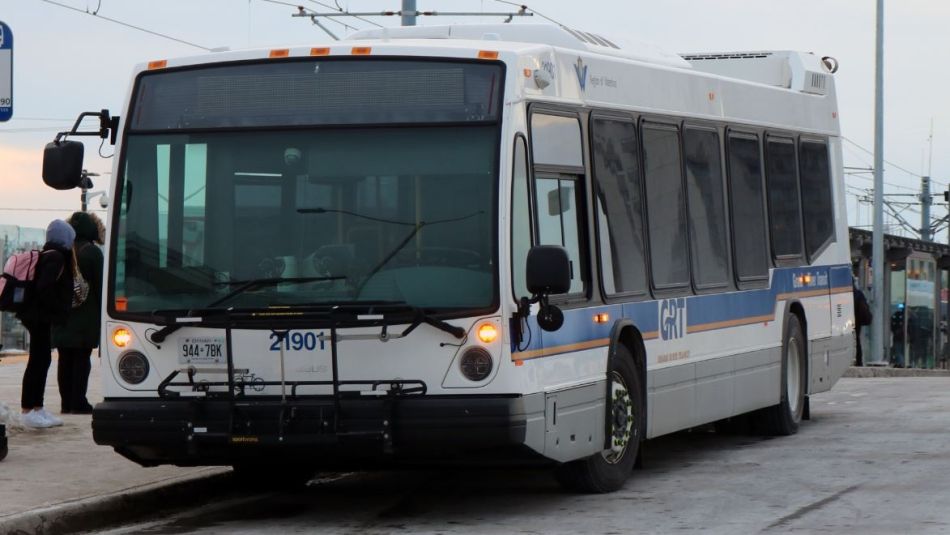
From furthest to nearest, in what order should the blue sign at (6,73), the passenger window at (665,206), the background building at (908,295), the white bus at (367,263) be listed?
the background building at (908,295) → the passenger window at (665,206) → the blue sign at (6,73) → the white bus at (367,263)

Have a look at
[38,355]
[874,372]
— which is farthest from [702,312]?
[874,372]

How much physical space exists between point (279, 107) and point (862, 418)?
8755 millimetres

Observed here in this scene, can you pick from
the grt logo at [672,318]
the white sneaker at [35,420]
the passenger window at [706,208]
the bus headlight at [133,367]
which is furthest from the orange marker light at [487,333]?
the white sneaker at [35,420]

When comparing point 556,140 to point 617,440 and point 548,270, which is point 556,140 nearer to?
point 548,270

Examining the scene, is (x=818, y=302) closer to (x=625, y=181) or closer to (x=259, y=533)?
(x=625, y=181)

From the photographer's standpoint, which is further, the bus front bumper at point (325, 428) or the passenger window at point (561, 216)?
the passenger window at point (561, 216)

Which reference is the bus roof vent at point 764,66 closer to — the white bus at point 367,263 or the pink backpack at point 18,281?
the white bus at point 367,263

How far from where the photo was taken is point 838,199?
17047 millimetres

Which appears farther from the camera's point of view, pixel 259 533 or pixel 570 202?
pixel 570 202

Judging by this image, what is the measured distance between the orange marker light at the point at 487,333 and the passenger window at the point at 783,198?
5.68m

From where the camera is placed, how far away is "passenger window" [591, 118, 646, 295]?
36.9ft

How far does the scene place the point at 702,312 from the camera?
512 inches

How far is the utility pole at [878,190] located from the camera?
38.5m

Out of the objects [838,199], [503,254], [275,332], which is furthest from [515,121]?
[838,199]
